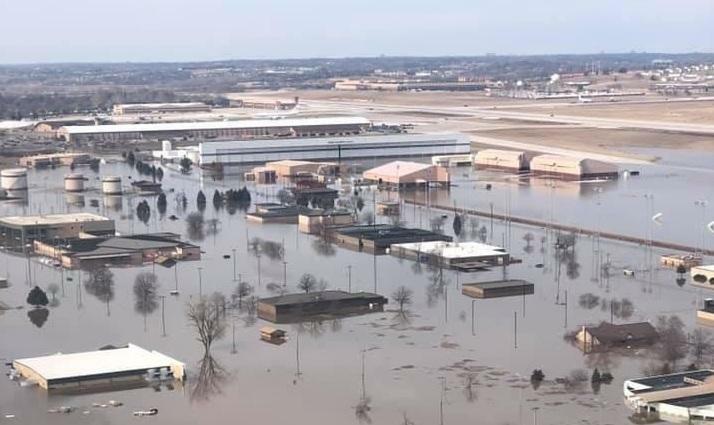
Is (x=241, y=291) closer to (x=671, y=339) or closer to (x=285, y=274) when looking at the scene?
(x=285, y=274)

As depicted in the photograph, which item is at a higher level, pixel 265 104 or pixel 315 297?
pixel 315 297

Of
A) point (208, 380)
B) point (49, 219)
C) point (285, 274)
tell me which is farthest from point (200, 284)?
point (49, 219)

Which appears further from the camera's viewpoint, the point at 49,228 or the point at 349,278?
the point at 49,228

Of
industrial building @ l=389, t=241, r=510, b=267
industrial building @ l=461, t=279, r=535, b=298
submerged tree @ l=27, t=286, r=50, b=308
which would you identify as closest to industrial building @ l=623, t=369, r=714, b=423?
industrial building @ l=461, t=279, r=535, b=298

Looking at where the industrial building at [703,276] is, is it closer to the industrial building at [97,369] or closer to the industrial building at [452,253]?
the industrial building at [452,253]

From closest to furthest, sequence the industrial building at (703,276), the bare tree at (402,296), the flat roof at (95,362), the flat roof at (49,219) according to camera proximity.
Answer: the flat roof at (95,362)
the bare tree at (402,296)
the industrial building at (703,276)
the flat roof at (49,219)

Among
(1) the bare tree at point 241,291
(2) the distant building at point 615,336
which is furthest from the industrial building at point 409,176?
(2) the distant building at point 615,336

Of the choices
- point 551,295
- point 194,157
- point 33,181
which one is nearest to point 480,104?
point 194,157
